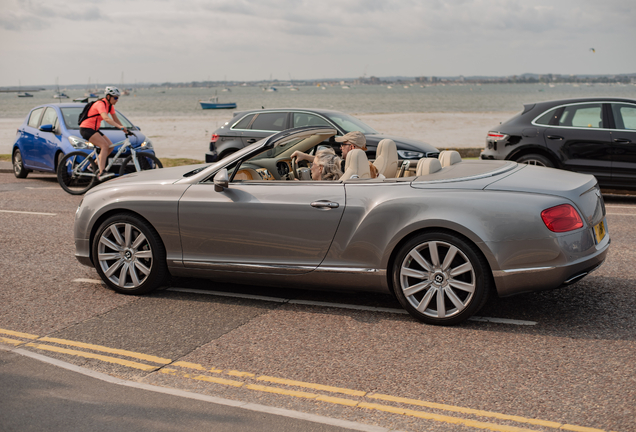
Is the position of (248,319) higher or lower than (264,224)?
lower

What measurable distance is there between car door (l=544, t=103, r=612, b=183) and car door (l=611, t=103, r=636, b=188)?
3.7 inches

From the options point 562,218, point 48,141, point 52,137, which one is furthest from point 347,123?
point 562,218

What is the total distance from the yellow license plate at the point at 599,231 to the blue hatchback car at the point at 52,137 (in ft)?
31.5

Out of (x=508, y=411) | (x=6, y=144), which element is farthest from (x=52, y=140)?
(x=6, y=144)

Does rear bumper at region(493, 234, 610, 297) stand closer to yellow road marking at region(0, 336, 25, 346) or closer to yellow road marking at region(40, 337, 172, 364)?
yellow road marking at region(40, 337, 172, 364)

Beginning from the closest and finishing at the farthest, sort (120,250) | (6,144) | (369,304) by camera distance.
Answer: (369,304)
(120,250)
(6,144)

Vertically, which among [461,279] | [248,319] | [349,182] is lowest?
[248,319]

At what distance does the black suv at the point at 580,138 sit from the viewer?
10750 mm

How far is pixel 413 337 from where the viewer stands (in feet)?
15.7

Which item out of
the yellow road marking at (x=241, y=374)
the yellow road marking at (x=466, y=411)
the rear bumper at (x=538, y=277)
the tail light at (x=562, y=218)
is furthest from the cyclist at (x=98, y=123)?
the yellow road marking at (x=466, y=411)

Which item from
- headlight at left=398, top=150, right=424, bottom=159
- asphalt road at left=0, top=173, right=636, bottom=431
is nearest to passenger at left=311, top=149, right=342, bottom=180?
asphalt road at left=0, top=173, right=636, bottom=431

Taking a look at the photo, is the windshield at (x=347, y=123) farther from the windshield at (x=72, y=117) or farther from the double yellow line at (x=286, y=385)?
the double yellow line at (x=286, y=385)

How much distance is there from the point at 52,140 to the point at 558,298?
450 inches

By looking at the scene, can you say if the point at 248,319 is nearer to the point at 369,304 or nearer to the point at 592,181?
the point at 369,304
